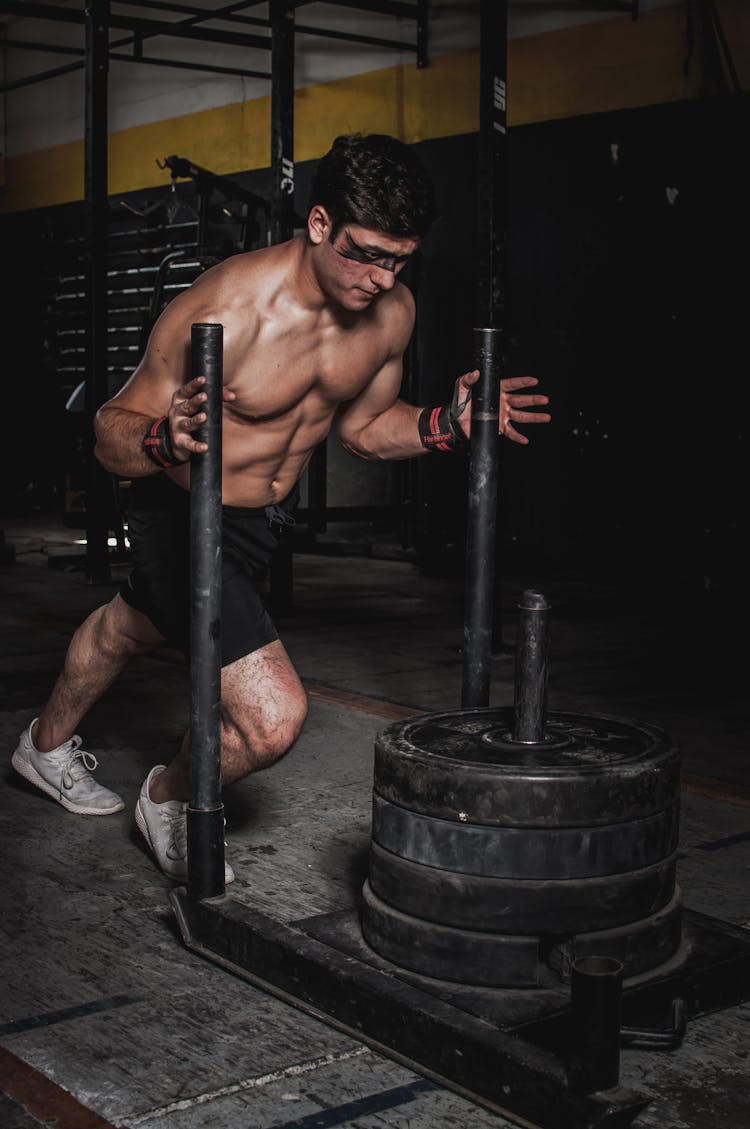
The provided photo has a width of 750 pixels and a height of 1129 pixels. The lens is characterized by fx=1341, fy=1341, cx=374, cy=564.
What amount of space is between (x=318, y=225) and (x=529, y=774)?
1.03 meters

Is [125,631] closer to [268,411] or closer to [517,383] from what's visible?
[268,411]

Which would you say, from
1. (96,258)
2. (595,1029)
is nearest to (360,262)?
(595,1029)

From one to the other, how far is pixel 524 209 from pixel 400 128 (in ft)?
3.92

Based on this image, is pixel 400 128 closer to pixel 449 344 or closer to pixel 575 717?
pixel 449 344

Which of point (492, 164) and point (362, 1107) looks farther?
point (492, 164)

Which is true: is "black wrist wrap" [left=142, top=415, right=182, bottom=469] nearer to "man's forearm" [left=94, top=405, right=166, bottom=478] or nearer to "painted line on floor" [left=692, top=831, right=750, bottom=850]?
"man's forearm" [left=94, top=405, right=166, bottom=478]

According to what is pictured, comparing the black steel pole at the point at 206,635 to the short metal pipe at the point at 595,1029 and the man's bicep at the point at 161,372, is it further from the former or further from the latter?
the short metal pipe at the point at 595,1029

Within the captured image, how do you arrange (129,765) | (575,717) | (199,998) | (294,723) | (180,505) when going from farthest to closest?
(129,765) → (180,505) → (294,723) → (575,717) → (199,998)

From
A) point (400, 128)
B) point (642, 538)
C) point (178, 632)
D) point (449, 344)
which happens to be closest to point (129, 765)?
point (178, 632)

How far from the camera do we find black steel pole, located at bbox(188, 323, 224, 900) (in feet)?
6.55

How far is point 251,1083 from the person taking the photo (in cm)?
172

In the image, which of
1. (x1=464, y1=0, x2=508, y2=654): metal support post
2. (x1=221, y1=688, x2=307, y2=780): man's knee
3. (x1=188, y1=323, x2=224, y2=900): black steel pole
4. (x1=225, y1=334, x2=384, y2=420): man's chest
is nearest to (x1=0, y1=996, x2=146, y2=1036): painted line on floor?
(x1=188, y1=323, x2=224, y2=900): black steel pole

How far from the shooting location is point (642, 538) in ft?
21.7

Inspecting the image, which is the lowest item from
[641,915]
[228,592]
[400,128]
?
[641,915]
